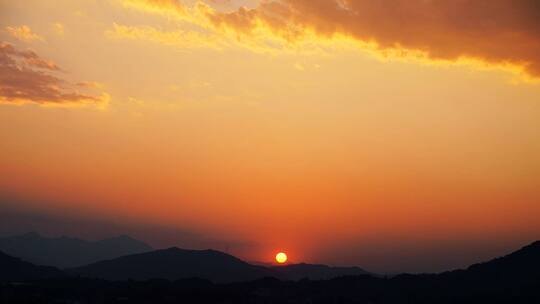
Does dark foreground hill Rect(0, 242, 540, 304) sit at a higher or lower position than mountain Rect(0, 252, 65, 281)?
lower

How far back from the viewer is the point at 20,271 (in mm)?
170875

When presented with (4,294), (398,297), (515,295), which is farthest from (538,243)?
(4,294)

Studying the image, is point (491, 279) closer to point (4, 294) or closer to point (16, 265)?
point (4, 294)

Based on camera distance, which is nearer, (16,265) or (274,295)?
(274,295)

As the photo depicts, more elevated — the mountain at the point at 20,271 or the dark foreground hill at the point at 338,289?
the mountain at the point at 20,271

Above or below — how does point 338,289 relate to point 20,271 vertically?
below

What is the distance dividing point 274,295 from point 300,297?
6.38 meters

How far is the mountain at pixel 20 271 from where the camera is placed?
16512 cm

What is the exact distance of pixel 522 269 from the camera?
13925cm

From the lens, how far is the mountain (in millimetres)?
165125

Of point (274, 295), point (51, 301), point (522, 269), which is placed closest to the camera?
point (51, 301)

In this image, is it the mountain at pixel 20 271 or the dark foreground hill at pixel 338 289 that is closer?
the dark foreground hill at pixel 338 289

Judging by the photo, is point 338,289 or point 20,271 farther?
point 20,271

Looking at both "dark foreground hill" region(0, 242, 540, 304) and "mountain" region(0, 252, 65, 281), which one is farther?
"mountain" region(0, 252, 65, 281)
